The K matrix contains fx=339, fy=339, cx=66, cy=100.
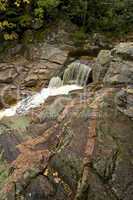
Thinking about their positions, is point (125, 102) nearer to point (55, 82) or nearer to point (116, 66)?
point (116, 66)

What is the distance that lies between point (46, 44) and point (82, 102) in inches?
352

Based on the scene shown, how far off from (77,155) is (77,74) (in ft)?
26.7

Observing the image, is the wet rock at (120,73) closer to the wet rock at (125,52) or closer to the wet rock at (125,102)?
the wet rock at (125,52)

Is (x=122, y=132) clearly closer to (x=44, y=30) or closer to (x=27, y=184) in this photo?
(x=27, y=184)

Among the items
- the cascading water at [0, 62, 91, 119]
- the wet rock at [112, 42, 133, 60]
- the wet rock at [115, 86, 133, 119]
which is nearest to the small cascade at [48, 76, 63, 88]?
the cascading water at [0, 62, 91, 119]

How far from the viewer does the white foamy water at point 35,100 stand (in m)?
13.8

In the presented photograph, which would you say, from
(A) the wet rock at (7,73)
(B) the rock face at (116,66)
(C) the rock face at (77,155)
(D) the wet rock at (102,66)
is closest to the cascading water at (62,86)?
(D) the wet rock at (102,66)

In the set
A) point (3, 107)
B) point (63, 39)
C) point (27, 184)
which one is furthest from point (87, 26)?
point (27, 184)

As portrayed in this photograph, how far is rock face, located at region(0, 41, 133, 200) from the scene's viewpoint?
7.19 m

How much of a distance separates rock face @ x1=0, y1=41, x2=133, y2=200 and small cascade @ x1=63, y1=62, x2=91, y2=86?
18.0 feet

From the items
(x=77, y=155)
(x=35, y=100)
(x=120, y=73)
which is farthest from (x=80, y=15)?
(x=77, y=155)

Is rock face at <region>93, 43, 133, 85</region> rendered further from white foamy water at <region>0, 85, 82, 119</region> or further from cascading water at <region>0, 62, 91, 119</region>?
white foamy water at <region>0, 85, 82, 119</region>

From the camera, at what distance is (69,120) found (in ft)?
28.6

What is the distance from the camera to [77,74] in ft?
50.8
